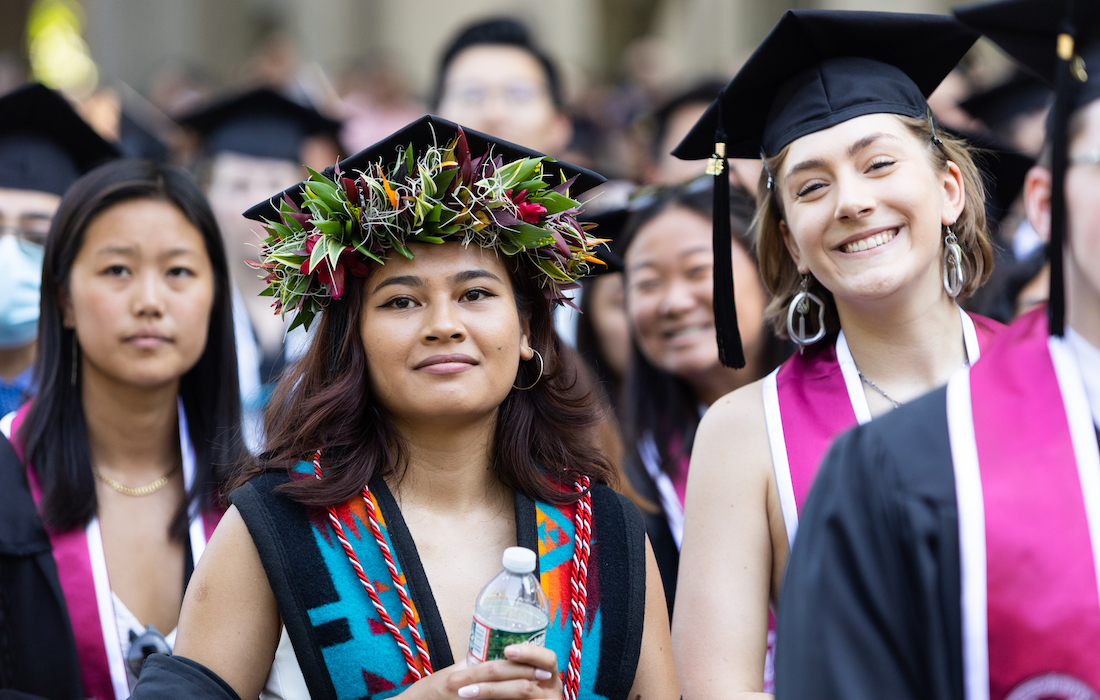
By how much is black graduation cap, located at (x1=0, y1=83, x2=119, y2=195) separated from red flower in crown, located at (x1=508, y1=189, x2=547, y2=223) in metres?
2.52

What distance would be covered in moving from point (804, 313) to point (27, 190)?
10.4 feet

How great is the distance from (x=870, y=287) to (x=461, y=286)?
1.04 meters

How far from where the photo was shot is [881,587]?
168 centimetres

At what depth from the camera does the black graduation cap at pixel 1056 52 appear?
1749 millimetres

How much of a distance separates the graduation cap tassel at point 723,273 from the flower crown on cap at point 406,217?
48 centimetres

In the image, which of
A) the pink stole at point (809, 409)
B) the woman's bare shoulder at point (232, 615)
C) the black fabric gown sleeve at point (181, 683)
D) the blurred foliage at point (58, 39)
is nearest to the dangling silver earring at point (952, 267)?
the pink stole at point (809, 409)

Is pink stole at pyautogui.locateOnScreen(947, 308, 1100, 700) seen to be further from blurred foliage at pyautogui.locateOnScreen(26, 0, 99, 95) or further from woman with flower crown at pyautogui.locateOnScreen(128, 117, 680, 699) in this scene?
blurred foliage at pyautogui.locateOnScreen(26, 0, 99, 95)

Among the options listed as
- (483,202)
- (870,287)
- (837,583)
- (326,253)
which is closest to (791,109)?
(870,287)

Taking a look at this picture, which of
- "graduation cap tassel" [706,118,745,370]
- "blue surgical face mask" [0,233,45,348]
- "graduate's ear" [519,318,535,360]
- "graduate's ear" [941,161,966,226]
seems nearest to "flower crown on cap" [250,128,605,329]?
"graduate's ear" [519,318,535,360]

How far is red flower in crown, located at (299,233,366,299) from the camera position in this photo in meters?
2.57

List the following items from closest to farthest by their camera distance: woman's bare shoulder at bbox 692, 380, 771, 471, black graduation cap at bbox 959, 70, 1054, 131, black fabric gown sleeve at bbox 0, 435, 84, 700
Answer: woman's bare shoulder at bbox 692, 380, 771, 471
black fabric gown sleeve at bbox 0, 435, 84, 700
black graduation cap at bbox 959, 70, 1054, 131

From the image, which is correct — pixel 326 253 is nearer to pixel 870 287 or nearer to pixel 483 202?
pixel 483 202

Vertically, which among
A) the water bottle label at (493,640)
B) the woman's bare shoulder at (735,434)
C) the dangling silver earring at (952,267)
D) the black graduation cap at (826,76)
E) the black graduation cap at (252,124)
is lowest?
the water bottle label at (493,640)

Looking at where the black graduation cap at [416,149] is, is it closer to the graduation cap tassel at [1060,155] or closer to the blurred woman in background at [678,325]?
the graduation cap tassel at [1060,155]
